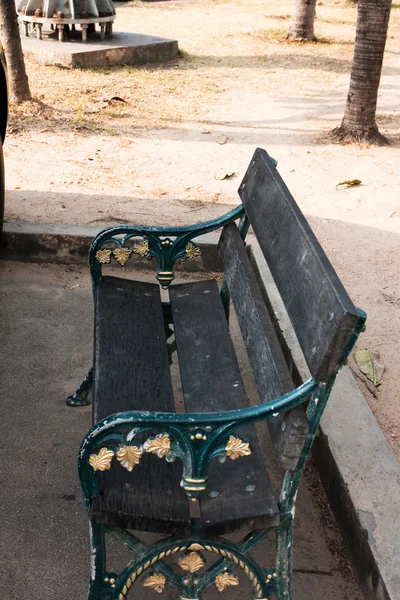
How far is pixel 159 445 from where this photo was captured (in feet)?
6.77

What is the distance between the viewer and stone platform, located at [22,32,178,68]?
34.1 feet

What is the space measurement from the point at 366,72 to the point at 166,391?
5441 millimetres

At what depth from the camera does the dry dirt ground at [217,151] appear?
5.23 meters

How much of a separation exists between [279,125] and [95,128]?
6.54 ft

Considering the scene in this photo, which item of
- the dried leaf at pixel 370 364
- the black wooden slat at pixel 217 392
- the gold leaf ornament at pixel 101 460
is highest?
the gold leaf ornament at pixel 101 460

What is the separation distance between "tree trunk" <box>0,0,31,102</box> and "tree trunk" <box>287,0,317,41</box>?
248 inches

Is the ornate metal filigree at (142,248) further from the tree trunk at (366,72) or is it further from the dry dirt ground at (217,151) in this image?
the tree trunk at (366,72)

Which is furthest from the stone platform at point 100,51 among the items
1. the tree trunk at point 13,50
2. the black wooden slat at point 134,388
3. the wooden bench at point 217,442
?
the wooden bench at point 217,442

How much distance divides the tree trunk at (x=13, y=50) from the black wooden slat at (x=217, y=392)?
17.6 ft

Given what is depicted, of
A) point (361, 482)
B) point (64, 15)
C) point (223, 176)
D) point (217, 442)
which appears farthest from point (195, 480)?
point (64, 15)

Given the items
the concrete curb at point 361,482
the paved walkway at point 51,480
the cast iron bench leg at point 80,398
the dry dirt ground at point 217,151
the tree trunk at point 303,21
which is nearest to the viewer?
the concrete curb at point 361,482

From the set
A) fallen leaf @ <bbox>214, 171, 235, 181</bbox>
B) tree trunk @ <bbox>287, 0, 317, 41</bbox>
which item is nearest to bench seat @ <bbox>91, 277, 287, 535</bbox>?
fallen leaf @ <bbox>214, 171, 235, 181</bbox>

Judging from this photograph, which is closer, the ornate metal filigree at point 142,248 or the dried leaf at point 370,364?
the ornate metal filigree at point 142,248

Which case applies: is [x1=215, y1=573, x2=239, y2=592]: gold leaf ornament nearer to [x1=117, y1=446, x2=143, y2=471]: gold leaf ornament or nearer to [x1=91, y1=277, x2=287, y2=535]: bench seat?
[x1=91, y1=277, x2=287, y2=535]: bench seat
